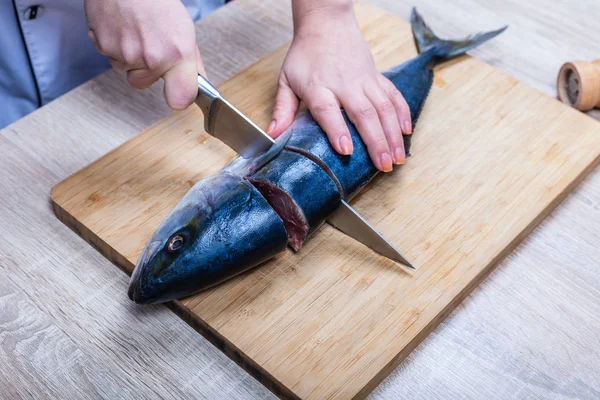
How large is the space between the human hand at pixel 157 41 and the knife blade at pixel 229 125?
39 millimetres

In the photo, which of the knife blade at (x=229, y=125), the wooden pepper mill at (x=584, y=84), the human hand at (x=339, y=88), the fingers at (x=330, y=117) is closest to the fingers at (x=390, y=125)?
the human hand at (x=339, y=88)

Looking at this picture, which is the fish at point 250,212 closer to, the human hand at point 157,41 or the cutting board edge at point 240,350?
the cutting board edge at point 240,350

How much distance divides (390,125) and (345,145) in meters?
0.18

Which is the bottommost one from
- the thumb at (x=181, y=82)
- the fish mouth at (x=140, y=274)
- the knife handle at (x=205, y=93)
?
the fish mouth at (x=140, y=274)

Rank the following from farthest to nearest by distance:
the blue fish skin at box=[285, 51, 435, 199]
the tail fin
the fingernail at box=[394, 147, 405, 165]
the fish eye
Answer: the tail fin < the fingernail at box=[394, 147, 405, 165] < the blue fish skin at box=[285, 51, 435, 199] < the fish eye

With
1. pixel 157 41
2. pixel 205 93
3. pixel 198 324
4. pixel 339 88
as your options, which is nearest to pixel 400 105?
pixel 339 88

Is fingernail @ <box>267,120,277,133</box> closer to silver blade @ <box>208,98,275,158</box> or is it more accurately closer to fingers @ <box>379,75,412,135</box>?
silver blade @ <box>208,98,275,158</box>

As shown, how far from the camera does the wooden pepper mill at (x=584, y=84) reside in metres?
2.19

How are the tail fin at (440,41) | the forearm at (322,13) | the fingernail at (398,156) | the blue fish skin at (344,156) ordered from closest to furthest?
the blue fish skin at (344,156) < the fingernail at (398,156) < the forearm at (322,13) < the tail fin at (440,41)

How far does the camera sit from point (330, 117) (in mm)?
1910

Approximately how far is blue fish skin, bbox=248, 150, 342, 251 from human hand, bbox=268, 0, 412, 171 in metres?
0.13

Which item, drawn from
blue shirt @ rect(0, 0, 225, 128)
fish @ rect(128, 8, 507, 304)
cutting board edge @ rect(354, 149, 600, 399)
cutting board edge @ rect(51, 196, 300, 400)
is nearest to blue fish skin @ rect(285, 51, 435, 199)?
fish @ rect(128, 8, 507, 304)

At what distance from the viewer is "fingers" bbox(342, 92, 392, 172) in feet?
6.26

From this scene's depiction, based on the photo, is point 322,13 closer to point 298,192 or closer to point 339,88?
point 339,88
